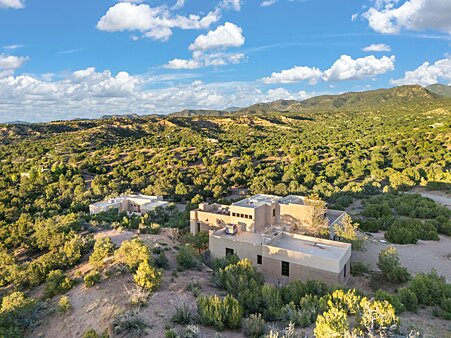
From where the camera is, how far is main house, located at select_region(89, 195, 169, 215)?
36.8 meters

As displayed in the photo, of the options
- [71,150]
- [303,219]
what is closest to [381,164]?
[303,219]

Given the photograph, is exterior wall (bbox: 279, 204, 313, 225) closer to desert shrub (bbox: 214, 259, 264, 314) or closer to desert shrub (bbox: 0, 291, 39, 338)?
desert shrub (bbox: 214, 259, 264, 314)

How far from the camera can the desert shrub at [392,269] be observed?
18.4 meters

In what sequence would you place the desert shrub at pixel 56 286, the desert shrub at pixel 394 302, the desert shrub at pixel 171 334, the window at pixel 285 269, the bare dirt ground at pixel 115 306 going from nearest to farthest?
1. the desert shrub at pixel 171 334
2. the bare dirt ground at pixel 115 306
3. the desert shrub at pixel 394 302
4. the desert shrub at pixel 56 286
5. the window at pixel 285 269

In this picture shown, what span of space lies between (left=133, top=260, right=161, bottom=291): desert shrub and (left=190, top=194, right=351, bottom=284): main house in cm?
773

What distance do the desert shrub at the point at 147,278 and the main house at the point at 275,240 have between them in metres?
7.73

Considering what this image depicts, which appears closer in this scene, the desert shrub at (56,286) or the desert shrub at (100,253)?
the desert shrub at (56,286)

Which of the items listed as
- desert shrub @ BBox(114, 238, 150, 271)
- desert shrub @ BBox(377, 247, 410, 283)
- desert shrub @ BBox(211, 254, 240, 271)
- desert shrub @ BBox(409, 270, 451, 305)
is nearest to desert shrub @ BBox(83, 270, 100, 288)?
desert shrub @ BBox(114, 238, 150, 271)

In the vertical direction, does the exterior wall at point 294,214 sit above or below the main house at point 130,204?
above

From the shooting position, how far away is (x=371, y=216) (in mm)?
32000

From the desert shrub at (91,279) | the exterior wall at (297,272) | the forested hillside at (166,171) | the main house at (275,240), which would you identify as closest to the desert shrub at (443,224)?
the main house at (275,240)

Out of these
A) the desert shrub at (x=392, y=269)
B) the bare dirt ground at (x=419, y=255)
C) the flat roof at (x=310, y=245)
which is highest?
the flat roof at (x=310, y=245)

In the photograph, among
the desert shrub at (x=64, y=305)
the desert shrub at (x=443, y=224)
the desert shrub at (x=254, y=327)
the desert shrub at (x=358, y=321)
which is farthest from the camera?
the desert shrub at (x=443, y=224)

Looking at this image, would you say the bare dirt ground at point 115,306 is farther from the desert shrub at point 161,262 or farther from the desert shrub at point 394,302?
the desert shrub at point 394,302
